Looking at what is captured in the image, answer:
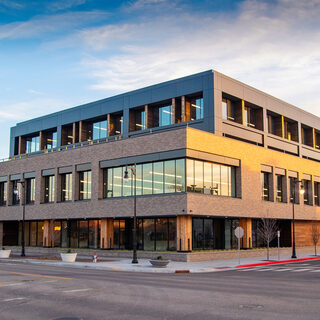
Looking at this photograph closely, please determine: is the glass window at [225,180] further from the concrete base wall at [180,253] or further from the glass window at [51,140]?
the glass window at [51,140]

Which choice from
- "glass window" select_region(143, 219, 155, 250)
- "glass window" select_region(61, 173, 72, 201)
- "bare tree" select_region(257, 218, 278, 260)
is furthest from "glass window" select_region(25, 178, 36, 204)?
"bare tree" select_region(257, 218, 278, 260)

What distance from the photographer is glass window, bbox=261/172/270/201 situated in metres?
48.5

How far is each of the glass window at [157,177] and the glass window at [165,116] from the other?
9.97m

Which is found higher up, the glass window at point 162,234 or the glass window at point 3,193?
the glass window at point 3,193

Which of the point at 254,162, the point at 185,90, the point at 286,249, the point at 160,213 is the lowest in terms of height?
the point at 286,249

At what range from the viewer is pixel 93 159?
4650 cm

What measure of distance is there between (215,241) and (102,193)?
12398mm

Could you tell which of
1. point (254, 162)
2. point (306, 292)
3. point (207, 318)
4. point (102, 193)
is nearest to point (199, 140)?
point (254, 162)

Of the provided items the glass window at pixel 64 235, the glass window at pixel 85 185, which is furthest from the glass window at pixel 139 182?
the glass window at pixel 64 235

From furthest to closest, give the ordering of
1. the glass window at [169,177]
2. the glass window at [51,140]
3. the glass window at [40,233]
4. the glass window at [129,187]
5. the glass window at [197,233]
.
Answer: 1. the glass window at [51,140]
2. the glass window at [40,233]
3. the glass window at [129,187]
4. the glass window at [197,233]
5. the glass window at [169,177]

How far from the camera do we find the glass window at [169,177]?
3934 cm

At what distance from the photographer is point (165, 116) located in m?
50.4

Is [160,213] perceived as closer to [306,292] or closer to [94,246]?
[94,246]

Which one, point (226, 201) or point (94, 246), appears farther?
point (94, 246)
